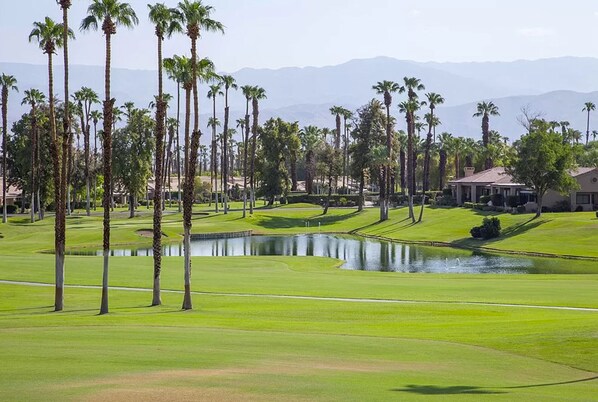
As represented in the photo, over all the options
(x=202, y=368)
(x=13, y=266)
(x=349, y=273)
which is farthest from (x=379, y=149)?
(x=202, y=368)

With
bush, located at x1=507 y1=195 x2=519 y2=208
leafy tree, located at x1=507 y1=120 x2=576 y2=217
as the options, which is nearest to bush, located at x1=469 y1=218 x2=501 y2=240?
leafy tree, located at x1=507 y1=120 x2=576 y2=217

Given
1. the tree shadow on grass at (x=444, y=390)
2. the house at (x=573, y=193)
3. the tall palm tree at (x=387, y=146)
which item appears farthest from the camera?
the tall palm tree at (x=387, y=146)

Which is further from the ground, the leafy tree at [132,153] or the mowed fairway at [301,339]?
the leafy tree at [132,153]

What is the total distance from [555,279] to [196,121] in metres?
27.1

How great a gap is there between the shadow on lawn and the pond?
943cm

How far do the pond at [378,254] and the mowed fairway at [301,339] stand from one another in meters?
15.8

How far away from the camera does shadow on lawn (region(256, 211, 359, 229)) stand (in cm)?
11731

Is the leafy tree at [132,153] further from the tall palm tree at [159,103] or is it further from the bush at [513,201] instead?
the tall palm tree at [159,103]

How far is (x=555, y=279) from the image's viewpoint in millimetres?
54594

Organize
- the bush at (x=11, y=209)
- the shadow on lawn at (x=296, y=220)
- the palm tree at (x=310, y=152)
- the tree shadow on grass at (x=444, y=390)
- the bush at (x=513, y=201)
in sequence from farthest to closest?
the palm tree at (x=310, y=152)
the bush at (x=11, y=209)
the shadow on lawn at (x=296, y=220)
the bush at (x=513, y=201)
the tree shadow on grass at (x=444, y=390)

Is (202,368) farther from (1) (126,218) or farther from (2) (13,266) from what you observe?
(1) (126,218)

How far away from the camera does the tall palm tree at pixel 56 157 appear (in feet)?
128

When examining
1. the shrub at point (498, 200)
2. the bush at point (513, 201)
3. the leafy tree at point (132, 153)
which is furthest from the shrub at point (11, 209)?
the bush at point (513, 201)

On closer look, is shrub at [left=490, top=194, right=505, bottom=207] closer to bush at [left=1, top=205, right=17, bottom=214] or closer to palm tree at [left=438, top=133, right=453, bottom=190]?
palm tree at [left=438, top=133, right=453, bottom=190]
